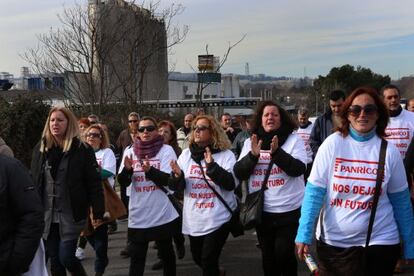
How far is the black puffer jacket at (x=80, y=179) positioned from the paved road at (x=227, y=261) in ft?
6.12

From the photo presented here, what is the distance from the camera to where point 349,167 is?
150 inches

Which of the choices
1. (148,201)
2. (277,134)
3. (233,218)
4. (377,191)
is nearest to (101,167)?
(148,201)

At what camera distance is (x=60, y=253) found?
5.21 metres

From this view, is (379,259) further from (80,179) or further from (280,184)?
(80,179)

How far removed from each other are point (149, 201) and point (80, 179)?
862 mm

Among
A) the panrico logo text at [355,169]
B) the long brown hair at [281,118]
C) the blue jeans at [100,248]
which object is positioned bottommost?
the blue jeans at [100,248]

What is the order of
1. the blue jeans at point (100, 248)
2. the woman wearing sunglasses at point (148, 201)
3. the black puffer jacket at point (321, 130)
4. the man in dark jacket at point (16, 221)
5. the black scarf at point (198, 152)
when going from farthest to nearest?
1. the black puffer jacket at point (321, 130)
2. the blue jeans at point (100, 248)
3. the woman wearing sunglasses at point (148, 201)
4. the black scarf at point (198, 152)
5. the man in dark jacket at point (16, 221)

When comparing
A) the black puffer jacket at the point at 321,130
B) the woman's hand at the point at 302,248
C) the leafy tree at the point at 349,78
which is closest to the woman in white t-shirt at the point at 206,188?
the woman's hand at the point at 302,248

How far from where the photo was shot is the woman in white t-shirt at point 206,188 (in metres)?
5.39

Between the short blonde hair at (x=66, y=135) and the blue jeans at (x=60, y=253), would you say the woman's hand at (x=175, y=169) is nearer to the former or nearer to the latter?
the short blonde hair at (x=66, y=135)

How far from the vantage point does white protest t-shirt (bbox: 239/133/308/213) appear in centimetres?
526

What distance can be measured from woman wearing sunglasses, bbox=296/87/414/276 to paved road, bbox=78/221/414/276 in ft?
8.95

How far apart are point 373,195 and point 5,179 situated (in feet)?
7.68

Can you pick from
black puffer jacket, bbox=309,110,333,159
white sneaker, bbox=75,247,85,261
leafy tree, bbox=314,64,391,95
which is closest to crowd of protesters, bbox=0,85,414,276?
white sneaker, bbox=75,247,85,261
